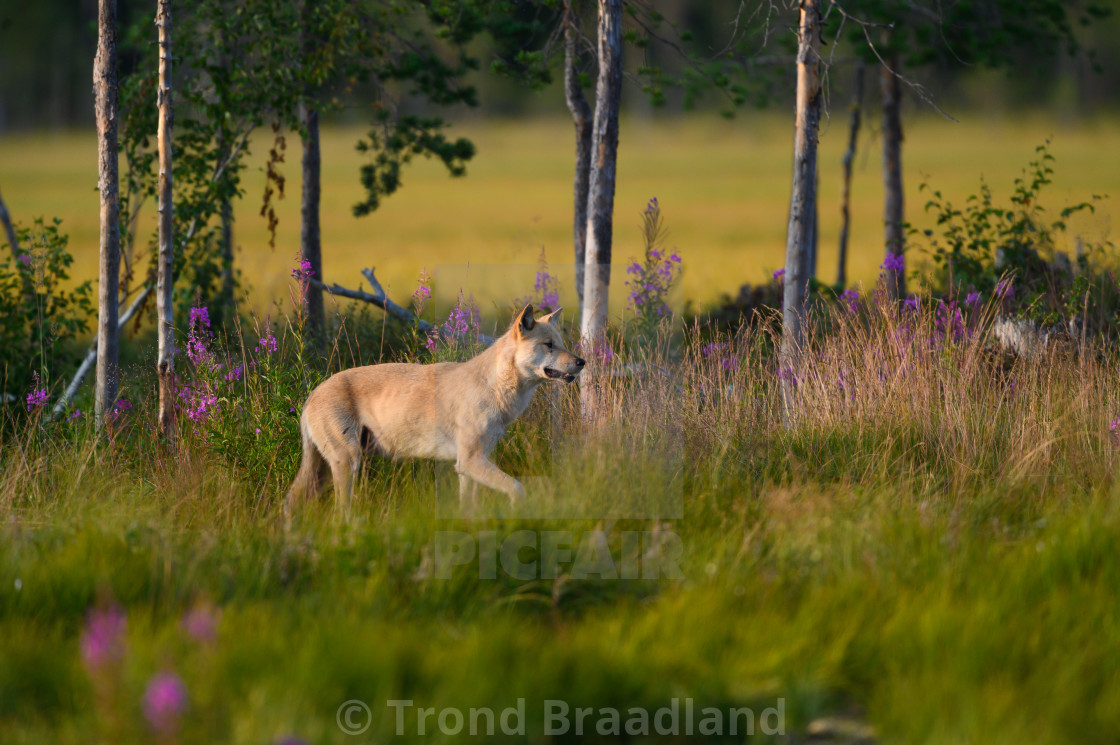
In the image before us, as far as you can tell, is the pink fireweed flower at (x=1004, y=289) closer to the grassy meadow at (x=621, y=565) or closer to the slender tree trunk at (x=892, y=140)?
the grassy meadow at (x=621, y=565)

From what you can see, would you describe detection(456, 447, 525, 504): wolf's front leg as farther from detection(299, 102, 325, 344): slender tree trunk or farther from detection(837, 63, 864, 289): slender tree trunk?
detection(837, 63, 864, 289): slender tree trunk

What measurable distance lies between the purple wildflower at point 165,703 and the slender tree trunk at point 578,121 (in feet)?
30.0

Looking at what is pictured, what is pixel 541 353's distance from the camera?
260 inches

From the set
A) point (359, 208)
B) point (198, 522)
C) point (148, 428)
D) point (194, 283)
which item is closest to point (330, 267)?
point (359, 208)

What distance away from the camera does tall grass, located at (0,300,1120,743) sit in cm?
411

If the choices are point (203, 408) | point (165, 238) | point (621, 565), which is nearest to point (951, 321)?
point (621, 565)

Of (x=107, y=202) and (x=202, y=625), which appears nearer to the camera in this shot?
(x=202, y=625)

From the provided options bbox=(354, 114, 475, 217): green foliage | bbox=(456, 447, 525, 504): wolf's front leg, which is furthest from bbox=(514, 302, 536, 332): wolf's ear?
bbox=(354, 114, 475, 217): green foliage

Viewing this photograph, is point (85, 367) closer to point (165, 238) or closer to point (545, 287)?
point (165, 238)

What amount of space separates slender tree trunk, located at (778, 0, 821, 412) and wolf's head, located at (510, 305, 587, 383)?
9.31 ft

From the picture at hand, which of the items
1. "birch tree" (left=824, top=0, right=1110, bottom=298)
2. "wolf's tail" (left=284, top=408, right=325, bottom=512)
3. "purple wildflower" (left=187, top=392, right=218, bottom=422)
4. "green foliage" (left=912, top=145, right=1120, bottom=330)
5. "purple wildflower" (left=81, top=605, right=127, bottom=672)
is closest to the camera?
"purple wildflower" (left=81, top=605, right=127, bottom=672)

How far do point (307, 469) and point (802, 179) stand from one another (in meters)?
5.21

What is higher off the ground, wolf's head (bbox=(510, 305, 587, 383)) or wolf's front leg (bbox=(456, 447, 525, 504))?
wolf's head (bbox=(510, 305, 587, 383))

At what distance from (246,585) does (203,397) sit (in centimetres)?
278
